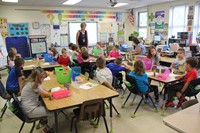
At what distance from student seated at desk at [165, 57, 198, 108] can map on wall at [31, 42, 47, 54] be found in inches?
227

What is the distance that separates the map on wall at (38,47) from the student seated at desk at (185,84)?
576cm

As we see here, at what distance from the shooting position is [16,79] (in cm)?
310

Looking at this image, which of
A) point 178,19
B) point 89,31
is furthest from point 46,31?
point 178,19

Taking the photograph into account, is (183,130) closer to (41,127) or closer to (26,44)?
(41,127)

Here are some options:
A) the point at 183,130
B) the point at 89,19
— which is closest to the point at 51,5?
the point at 89,19

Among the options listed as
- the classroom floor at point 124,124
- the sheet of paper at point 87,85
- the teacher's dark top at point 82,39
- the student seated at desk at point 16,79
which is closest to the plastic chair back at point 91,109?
the sheet of paper at point 87,85

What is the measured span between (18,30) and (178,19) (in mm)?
6727

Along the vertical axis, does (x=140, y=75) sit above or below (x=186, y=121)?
above

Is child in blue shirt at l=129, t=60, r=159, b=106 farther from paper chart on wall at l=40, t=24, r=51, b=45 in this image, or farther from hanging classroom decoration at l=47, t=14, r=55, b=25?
hanging classroom decoration at l=47, t=14, r=55, b=25

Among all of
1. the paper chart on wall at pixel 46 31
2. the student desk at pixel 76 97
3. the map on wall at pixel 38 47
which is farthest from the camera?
the paper chart on wall at pixel 46 31

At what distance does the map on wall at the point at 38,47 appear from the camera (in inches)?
288

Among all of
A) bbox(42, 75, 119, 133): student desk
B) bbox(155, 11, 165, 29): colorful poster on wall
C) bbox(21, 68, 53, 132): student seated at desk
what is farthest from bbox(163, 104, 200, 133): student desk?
bbox(155, 11, 165, 29): colorful poster on wall

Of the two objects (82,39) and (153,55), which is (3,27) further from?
(153,55)

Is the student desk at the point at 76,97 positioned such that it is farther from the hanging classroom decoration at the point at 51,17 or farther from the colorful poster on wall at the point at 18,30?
the hanging classroom decoration at the point at 51,17
